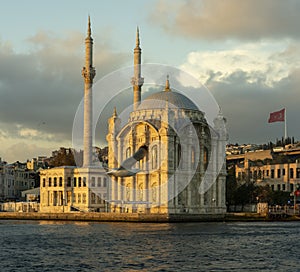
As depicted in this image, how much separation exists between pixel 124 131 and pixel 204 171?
14.3m

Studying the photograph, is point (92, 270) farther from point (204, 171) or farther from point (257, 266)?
point (204, 171)

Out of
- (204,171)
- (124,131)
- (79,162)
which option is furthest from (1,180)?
(204,171)

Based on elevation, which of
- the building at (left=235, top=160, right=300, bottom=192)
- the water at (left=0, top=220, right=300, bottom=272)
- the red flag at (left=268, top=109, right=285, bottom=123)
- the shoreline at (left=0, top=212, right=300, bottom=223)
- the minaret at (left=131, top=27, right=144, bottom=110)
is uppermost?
the minaret at (left=131, top=27, right=144, bottom=110)

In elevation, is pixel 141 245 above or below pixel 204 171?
below

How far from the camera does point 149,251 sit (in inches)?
1945

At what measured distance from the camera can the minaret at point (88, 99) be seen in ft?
340

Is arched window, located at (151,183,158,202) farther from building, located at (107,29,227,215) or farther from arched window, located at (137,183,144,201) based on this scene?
arched window, located at (137,183,144,201)

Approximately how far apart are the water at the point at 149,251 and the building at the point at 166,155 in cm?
3139

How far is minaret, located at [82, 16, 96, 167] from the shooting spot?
10356 cm

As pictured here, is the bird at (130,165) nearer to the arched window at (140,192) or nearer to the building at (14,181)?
the arched window at (140,192)

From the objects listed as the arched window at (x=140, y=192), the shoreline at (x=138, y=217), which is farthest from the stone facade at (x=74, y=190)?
the arched window at (x=140, y=192)

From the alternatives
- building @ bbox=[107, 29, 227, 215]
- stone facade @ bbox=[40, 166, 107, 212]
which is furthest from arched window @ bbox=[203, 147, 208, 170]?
stone facade @ bbox=[40, 166, 107, 212]

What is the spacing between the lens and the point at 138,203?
100m

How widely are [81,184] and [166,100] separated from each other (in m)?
19.2
